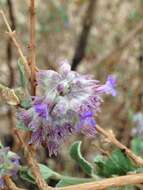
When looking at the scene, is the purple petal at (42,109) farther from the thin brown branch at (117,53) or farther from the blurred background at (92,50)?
the thin brown branch at (117,53)

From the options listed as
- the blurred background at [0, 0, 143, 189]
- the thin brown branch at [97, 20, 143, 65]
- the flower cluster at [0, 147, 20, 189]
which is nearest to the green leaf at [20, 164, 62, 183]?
the flower cluster at [0, 147, 20, 189]

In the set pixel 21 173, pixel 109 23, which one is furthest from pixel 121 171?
pixel 109 23

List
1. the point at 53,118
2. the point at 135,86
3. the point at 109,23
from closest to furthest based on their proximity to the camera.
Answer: the point at 53,118 < the point at 135,86 < the point at 109,23

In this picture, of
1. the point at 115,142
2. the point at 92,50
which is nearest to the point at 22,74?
the point at 115,142

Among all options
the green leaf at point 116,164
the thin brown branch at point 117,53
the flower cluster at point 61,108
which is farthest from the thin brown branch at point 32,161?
the thin brown branch at point 117,53

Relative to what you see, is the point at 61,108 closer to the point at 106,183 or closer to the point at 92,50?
the point at 106,183

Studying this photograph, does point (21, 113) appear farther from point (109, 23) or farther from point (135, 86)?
point (109, 23)
